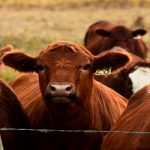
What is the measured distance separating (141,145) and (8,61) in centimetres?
242

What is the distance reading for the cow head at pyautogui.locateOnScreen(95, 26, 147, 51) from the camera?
15.9 meters

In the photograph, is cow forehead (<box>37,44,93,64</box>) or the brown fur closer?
cow forehead (<box>37,44,93,64</box>)

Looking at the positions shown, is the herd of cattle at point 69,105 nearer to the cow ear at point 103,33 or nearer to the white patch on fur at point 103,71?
the white patch on fur at point 103,71

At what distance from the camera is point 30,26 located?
3105cm

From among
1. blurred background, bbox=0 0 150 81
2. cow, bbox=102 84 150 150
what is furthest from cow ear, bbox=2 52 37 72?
blurred background, bbox=0 0 150 81

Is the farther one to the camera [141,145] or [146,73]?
[146,73]

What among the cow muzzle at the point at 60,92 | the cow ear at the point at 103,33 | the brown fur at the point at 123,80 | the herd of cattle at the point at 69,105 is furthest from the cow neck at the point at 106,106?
the cow ear at the point at 103,33

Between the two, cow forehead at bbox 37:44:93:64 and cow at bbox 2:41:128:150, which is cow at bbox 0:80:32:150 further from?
cow forehead at bbox 37:44:93:64

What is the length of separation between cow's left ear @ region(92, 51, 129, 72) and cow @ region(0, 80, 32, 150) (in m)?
0.93

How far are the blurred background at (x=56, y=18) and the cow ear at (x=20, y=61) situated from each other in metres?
6.71

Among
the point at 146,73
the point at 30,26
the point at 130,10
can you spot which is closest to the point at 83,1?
the point at 130,10

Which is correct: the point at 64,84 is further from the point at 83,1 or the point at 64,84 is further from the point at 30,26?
the point at 83,1

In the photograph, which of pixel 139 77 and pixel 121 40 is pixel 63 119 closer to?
pixel 139 77

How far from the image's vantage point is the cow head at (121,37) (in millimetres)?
15945
